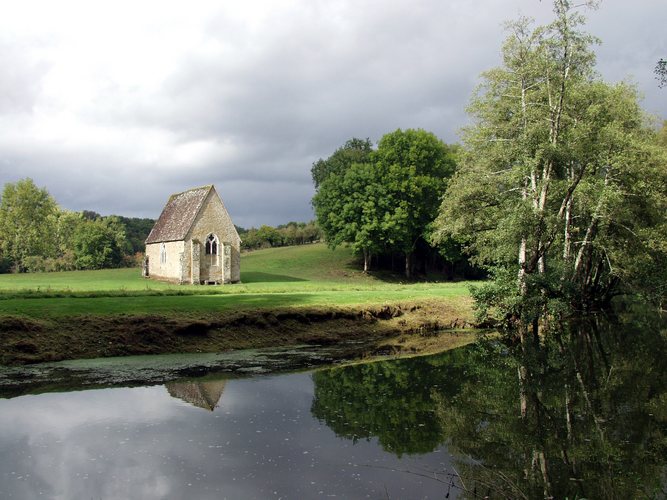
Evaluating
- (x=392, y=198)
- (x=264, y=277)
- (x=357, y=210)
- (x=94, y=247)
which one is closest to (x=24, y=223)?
(x=94, y=247)

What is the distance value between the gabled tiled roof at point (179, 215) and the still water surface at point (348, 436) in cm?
3840

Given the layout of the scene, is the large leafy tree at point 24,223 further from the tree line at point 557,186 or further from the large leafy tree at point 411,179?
the tree line at point 557,186

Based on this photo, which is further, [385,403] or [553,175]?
[553,175]

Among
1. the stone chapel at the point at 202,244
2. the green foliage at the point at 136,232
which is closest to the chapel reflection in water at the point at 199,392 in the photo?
the stone chapel at the point at 202,244

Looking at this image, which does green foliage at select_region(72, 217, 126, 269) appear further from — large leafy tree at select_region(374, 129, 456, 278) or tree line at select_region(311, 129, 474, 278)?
large leafy tree at select_region(374, 129, 456, 278)

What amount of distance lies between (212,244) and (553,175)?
3432 centimetres

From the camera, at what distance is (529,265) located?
2662 cm

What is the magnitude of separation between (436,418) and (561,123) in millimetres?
19385

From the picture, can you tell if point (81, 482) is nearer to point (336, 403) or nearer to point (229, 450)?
point (229, 450)

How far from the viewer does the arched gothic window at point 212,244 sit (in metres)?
55.8

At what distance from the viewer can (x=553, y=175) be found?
3109 centimetres

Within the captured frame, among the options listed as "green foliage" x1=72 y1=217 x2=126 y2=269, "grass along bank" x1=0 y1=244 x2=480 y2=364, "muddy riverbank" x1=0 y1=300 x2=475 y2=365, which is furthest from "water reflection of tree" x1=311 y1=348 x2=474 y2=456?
"green foliage" x1=72 y1=217 x2=126 y2=269

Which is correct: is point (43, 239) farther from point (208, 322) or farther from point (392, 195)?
point (208, 322)

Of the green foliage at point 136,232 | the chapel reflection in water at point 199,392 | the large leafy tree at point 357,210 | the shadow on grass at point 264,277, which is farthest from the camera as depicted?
the green foliage at point 136,232
